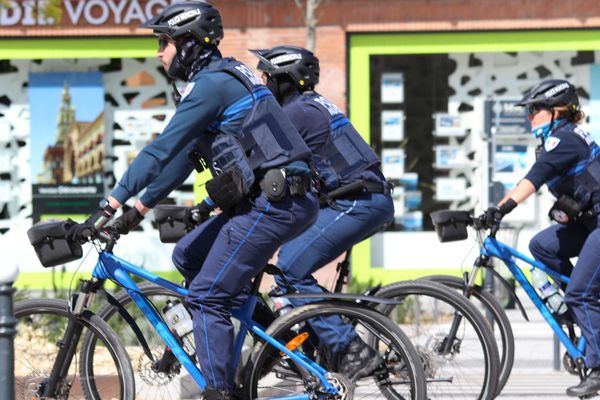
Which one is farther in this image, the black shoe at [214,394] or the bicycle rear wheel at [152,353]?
the bicycle rear wheel at [152,353]

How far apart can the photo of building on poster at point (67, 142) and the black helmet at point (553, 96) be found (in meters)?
8.82

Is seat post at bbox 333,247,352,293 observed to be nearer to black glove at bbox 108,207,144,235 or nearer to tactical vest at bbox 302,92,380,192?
tactical vest at bbox 302,92,380,192

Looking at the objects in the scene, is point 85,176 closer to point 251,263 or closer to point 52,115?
point 52,115

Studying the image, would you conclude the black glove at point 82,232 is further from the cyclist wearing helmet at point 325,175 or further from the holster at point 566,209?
the holster at point 566,209

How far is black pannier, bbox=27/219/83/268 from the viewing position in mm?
5602

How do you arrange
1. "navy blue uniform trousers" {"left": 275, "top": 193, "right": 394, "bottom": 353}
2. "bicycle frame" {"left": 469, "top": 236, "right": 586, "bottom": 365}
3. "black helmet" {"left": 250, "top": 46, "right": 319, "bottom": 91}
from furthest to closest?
"bicycle frame" {"left": 469, "top": 236, "right": 586, "bottom": 365} → "black helmet" {"left": 250, "top": 46, "right": 319, "bottom": 91} → "navy blue uniform trousers" {"left": 275, "top": 193, "right": 394, "bottom": 353}

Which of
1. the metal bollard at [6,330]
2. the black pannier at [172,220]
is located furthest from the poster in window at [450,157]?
the metal bollard at [6,330]

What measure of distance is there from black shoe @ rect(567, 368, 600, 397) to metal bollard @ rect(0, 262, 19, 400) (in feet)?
10.0

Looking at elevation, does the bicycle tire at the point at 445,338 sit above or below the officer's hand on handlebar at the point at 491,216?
below

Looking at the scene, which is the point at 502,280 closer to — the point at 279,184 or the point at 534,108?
the point at 534,108

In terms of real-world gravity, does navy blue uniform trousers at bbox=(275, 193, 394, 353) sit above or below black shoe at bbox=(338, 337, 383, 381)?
above

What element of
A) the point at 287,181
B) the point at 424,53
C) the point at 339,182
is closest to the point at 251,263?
the point at 287,181

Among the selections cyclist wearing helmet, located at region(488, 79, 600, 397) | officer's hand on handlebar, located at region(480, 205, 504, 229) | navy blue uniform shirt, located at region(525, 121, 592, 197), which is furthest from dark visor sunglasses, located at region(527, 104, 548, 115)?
officer's hand on handlebar, located at region(480, 205, 504, 229)

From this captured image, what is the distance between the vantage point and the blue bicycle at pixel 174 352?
17.9 feet
